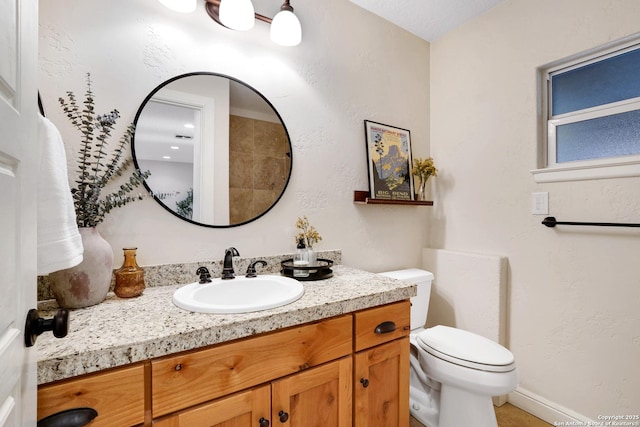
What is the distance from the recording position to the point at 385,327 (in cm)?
113

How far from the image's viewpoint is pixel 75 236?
2.60 ft

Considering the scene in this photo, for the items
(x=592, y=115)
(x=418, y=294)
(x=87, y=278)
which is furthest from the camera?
(x=418, y=294)

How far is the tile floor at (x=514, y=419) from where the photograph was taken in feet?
5.14

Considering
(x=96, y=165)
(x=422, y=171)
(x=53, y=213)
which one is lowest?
(x=53, y=213)

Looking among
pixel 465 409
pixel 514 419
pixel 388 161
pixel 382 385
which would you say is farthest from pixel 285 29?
pixel 514 419

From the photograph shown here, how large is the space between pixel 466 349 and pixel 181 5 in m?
1.96

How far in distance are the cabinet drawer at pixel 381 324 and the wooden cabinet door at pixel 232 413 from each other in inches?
14.7

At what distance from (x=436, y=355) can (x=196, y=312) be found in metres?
1.09

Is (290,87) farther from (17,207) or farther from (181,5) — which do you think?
(17,207)

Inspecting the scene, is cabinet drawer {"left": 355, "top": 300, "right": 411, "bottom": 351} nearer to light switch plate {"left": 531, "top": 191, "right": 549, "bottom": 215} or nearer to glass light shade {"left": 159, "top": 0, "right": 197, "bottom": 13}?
light switch plate {"left": 531, "top": 191, "right": 549, "bottom": 215}

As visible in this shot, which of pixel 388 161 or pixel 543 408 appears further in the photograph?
pixel 388 161

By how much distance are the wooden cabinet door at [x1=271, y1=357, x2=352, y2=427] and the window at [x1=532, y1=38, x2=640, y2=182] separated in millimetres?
1540

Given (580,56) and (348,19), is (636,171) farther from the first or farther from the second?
(348,19)

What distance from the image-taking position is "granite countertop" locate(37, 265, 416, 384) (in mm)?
640
